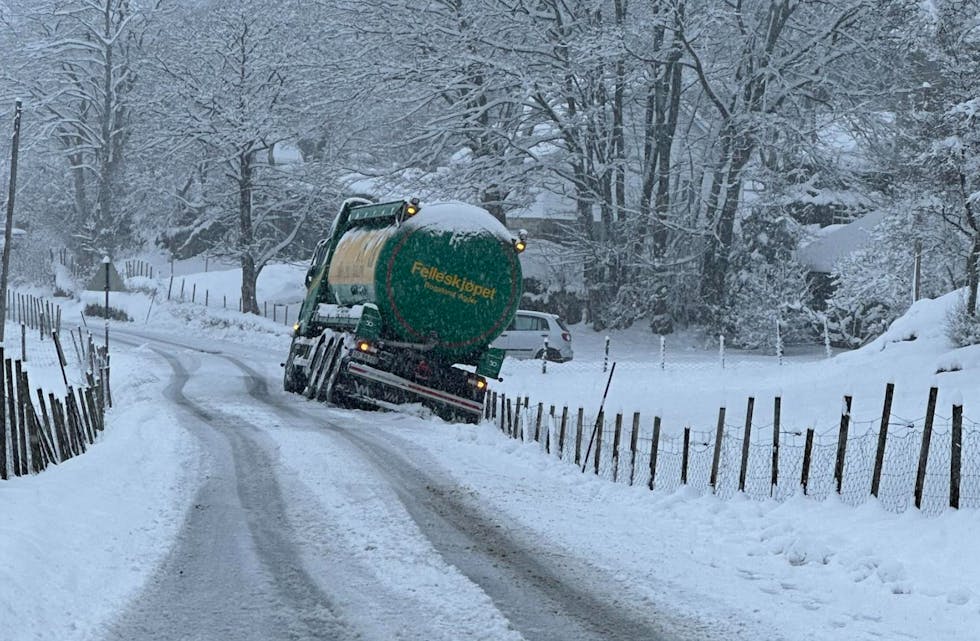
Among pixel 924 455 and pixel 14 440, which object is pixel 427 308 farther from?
pixel 924 455

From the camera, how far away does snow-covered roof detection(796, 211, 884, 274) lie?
1463 inches

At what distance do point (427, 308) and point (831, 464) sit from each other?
7408 millimetres

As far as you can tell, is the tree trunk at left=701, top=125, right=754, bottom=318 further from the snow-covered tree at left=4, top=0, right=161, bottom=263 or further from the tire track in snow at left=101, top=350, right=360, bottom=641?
the tire track in snow at left=101, top=350, right=360, bottom=641

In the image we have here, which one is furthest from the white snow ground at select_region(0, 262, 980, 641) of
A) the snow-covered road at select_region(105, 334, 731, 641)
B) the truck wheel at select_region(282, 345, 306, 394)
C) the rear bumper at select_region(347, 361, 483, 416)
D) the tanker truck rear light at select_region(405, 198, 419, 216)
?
the truck wheel at select_region(282, 345, 306, 394)

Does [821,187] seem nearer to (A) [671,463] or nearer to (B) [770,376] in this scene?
(B) [770,376]

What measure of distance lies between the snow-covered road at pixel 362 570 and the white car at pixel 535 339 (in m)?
16.1

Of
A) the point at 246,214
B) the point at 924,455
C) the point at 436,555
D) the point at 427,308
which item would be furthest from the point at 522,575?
the point at 246,214

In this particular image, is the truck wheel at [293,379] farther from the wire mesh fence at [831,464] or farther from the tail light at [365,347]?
the wire mesh fence at [831,464]

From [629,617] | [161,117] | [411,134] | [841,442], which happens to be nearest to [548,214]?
[411,134]

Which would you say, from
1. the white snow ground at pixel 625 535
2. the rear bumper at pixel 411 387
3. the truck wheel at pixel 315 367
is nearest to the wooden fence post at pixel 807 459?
the white snow ground at pixel 625 535

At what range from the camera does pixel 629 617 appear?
6578mm

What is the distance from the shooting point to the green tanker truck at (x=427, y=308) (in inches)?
681

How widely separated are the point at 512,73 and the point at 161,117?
16.7 meters

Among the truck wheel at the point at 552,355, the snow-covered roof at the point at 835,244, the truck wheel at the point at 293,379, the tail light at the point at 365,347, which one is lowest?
the truck wheel at the point at 293,379
